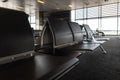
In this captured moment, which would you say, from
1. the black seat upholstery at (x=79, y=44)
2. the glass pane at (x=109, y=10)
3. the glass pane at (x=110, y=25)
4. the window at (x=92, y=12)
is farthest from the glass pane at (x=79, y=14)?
the black seat upholstery at (x=79, y=44)

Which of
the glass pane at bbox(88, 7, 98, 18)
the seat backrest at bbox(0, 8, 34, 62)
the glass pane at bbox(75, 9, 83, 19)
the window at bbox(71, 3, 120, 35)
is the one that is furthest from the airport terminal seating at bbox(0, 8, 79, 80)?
the glass pane at bbox(75, 9, 83, 19)

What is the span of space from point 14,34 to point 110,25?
1307 cm

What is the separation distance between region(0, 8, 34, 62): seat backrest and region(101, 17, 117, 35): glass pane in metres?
12.8

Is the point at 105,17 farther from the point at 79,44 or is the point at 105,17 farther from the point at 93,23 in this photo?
the point at 79,44

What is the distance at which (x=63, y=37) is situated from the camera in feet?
4.88

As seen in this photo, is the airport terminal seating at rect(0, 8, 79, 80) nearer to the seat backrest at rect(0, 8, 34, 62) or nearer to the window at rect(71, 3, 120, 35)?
the seat backrest at rect(0, 8, 34, 62)

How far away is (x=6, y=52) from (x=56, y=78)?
1.03 ft

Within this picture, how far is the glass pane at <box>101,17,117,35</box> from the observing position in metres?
12.8

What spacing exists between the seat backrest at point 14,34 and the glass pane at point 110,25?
12.8 meters

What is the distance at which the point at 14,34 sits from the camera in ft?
2.73

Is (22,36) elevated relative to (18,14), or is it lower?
lower

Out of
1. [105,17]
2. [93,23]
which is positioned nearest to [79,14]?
[93,23]

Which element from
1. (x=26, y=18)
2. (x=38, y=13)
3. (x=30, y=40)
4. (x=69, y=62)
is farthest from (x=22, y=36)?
(x=38, y=13)

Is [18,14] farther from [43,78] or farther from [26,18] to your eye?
[43,78]
